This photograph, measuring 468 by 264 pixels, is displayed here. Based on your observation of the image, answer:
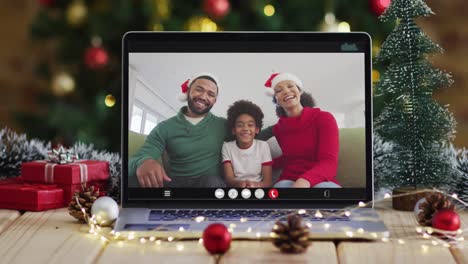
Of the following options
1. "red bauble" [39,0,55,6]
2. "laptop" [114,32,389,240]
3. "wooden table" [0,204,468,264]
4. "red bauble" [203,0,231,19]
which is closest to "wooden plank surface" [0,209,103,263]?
"wooden table" [0,204,468,264]

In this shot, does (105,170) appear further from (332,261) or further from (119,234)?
(332,261)

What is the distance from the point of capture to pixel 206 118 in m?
1.08

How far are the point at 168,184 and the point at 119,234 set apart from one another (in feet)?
0.53

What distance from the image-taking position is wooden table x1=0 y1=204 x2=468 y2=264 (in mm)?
834

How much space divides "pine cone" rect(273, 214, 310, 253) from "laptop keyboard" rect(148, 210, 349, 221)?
0.42 ft

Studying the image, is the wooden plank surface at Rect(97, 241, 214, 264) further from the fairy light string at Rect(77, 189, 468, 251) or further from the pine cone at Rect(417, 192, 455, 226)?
the pine cone at Rect(417, 192, 455, 226)

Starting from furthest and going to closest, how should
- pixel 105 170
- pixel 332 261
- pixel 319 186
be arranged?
pixel 105 170 < pixel 319 186 < pixel 332 261

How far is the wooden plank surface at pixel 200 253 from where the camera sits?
0.83 metres

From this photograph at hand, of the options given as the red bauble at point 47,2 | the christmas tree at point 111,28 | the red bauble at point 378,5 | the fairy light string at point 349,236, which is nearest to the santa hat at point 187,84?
the fairy light string at point 349,236

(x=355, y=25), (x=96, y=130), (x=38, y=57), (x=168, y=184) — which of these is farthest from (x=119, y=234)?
(x=38, y=57)

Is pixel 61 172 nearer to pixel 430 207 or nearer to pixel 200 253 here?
pixel 200 253

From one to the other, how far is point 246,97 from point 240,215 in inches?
7.3

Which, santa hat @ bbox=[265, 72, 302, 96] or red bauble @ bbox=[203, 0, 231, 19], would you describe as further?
red bauble @ bbox=[203, 0, 231, 19]

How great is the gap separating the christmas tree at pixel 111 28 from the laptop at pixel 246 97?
0.86 m
